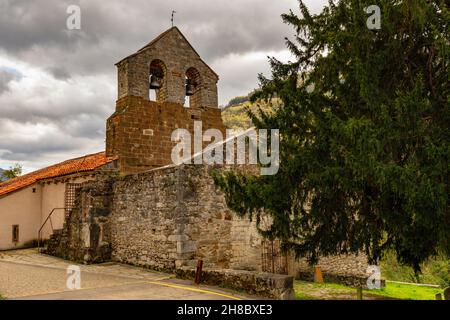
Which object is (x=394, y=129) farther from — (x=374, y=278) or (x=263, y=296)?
(x=374, y=278)

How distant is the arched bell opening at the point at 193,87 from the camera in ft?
60.0

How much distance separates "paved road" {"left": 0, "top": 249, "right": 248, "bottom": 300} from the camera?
9594mm

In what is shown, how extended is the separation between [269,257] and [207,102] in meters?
7.62

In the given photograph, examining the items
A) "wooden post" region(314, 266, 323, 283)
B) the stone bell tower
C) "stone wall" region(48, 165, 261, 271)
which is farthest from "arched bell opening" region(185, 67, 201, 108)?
"wooden post" region(314, 266, 323, 283)

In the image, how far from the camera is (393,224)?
23.9 feet

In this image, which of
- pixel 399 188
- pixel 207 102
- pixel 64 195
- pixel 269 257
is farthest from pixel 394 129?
pixel 64 195

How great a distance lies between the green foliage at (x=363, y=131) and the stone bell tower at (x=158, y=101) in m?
8.60

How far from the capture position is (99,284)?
11.2m

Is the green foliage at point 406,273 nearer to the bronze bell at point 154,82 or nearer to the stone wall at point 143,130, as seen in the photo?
the stone wall at point 143,130

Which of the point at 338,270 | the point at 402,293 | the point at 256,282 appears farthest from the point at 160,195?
the point at 402,293
